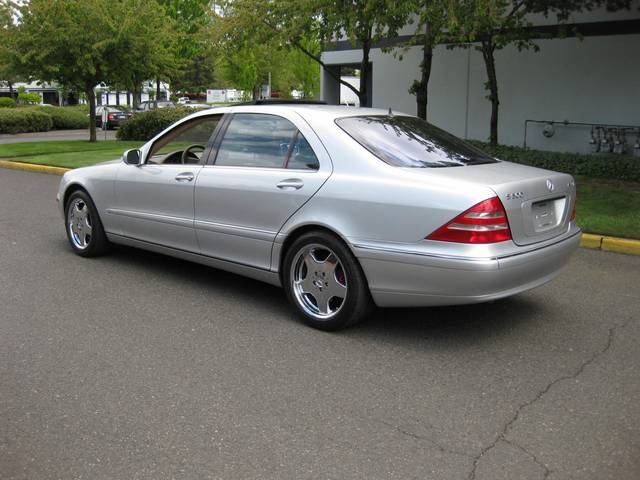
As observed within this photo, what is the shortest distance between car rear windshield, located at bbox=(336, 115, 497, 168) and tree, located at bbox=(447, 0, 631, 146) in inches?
186

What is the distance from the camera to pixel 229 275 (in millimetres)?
6484

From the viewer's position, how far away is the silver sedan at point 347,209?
4.38m

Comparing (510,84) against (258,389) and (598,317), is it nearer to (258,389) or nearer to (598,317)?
(598,317)

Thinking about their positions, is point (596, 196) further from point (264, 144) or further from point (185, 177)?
point (185, 177)

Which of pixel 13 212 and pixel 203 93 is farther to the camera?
pixel 203 93

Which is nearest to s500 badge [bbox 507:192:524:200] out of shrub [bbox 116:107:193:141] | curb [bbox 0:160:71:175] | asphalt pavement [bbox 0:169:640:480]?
asphalt pavement [bbox 0:169:640:480]

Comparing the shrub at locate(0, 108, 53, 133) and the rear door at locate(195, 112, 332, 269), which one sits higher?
the shrub at locate(0, 108, 53, 133)

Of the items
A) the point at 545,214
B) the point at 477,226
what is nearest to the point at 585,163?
the point at 545,214

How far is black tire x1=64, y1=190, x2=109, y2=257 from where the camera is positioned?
6848 mm

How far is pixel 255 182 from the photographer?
17.3ft

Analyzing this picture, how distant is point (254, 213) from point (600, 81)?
503 inches

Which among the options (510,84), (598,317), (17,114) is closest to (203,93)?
(17,114)

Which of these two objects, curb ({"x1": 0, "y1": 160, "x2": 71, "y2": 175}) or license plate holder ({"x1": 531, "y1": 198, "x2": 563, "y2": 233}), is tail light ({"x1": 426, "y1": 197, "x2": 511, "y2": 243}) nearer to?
license plate holder ({"x1": 531, "y1": 198, "x2": 563, "y2": 233})

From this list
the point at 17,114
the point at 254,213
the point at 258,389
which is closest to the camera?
the point at 258,389
